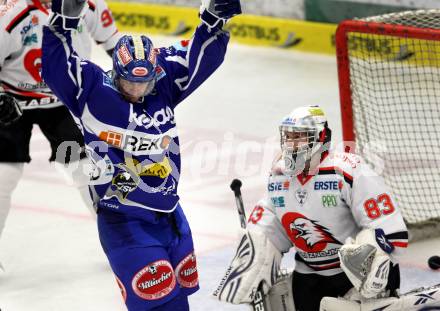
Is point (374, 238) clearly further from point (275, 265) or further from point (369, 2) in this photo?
point (369, 2)

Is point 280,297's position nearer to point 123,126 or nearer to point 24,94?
point 123,126

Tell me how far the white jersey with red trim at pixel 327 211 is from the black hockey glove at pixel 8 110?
66.6 inches

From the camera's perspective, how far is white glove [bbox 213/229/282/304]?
470 centimetres

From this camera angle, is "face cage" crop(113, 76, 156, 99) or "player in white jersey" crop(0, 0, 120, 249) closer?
"face cage" crop(113, 76, 156, 99)

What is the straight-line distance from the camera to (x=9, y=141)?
6.18 metres

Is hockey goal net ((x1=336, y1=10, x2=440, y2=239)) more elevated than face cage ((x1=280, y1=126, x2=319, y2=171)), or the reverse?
face cage ((x1=280, y1=126, x2=319, y2=171))

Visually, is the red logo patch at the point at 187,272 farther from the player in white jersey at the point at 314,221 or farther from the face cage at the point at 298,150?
the face cage at the point at 298,150

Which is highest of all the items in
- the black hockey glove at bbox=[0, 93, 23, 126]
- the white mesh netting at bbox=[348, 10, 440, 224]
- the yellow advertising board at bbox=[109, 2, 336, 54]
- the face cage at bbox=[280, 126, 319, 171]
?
the face cage at bbox=[280, 126, 319, 171]

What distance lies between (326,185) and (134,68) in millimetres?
869

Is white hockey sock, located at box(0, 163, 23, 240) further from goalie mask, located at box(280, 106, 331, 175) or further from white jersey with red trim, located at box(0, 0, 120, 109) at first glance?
goalie mask, located at box(280, 106, 331, 175)

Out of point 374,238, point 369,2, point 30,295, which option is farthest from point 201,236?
point 369,2

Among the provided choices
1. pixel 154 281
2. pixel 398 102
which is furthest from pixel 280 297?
pixel 398 102

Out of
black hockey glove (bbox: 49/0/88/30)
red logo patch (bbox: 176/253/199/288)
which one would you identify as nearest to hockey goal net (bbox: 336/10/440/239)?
red logo patch (bbox: 176/253/199/288)

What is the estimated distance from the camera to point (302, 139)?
15.4 feet
